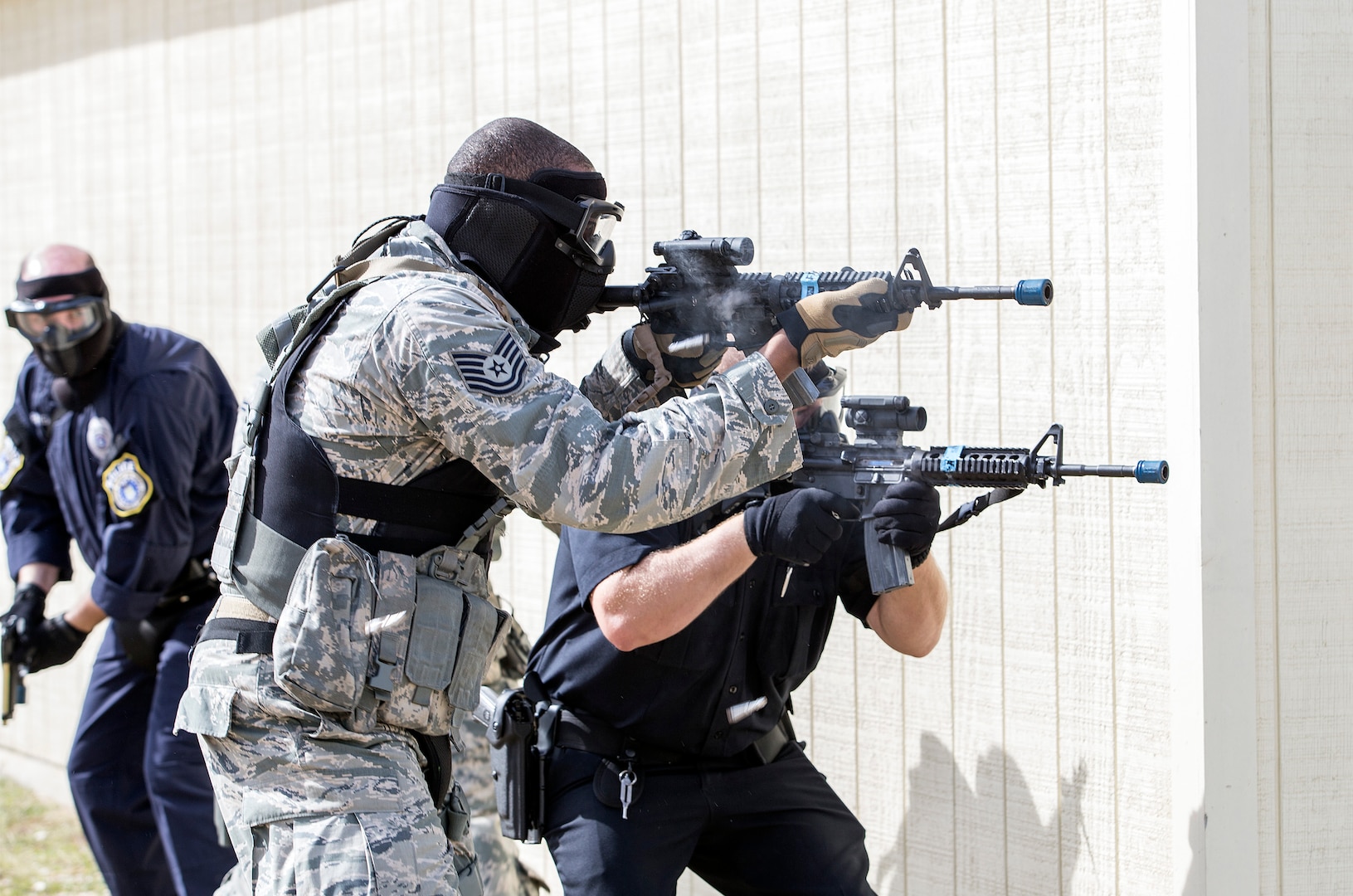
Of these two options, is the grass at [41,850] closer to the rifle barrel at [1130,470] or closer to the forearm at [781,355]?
the forearm at [781,355]

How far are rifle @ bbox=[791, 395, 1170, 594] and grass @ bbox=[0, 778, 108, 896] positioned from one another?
4.27 m

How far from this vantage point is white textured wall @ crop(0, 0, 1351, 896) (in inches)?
134

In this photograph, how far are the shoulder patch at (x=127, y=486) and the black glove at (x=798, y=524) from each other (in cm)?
264

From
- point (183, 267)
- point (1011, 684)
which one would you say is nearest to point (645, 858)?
point (1011, 684)

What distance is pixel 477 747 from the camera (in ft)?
Answer: 14.5

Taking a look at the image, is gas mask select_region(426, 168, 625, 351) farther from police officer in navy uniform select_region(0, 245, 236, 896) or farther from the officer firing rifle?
police officer in navy uniform select_region(0, 245, 236, 896)

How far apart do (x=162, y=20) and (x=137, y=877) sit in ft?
13.5

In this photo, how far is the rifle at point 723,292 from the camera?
108 inches

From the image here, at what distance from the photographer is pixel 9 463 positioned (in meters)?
5.21

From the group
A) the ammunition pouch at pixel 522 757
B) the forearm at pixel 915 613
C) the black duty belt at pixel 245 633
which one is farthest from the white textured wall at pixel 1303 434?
the black duty belt at pixel 245 633

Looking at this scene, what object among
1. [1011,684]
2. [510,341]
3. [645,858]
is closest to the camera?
[510,341]

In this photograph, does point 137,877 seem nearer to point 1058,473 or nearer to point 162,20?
point 1058,473

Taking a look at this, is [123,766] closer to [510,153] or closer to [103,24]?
[510,153]

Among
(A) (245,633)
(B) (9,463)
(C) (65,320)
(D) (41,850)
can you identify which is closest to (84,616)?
(B) (9,463)
